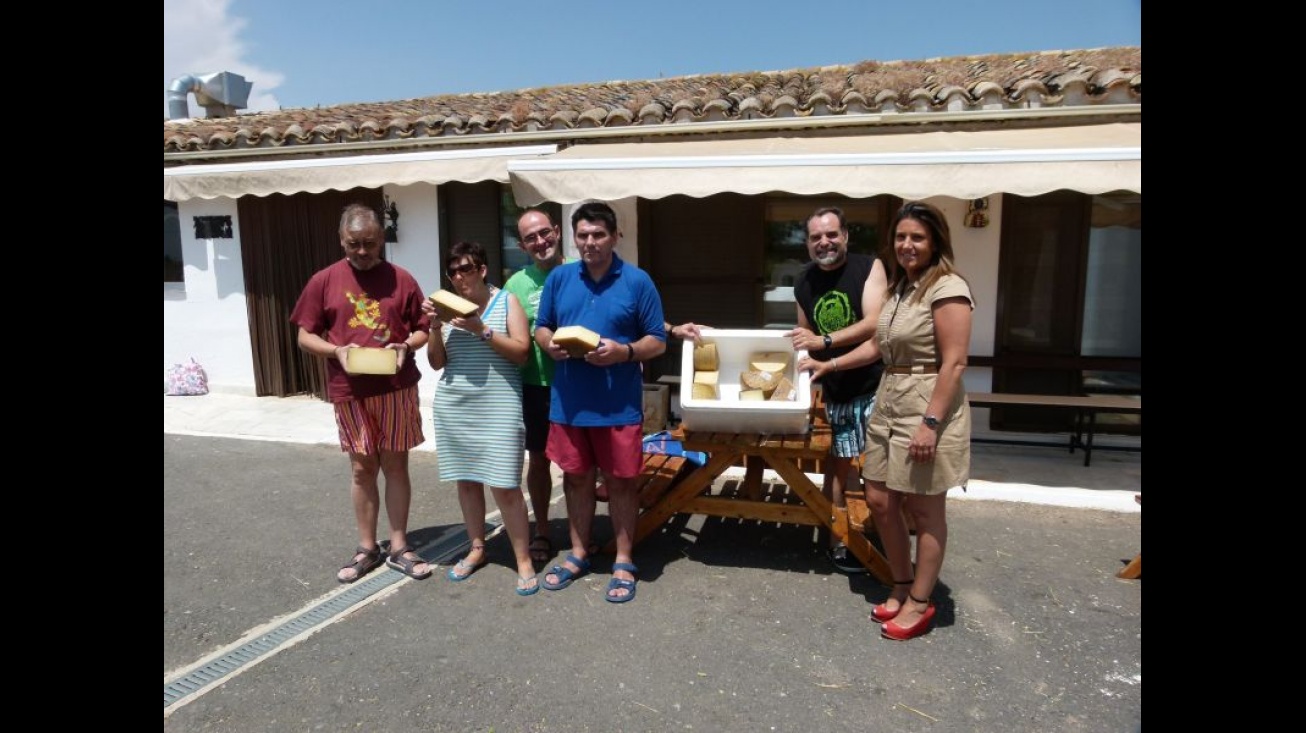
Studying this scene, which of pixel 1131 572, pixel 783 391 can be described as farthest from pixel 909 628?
pixel 1131 572

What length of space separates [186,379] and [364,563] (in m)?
6.13

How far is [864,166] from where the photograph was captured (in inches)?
192

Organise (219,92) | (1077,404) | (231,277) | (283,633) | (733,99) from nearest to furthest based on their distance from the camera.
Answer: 1. (283,633)
2. (1077,404)
3. (733,99)
4. (231,277)
5. (219,92)

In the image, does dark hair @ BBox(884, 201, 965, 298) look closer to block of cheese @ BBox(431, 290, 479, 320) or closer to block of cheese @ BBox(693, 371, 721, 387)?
block of cheese @ BBox(693, 371, 721, 387)

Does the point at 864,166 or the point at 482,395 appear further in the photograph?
the point at 864,166

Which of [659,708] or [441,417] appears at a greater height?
[441,417]

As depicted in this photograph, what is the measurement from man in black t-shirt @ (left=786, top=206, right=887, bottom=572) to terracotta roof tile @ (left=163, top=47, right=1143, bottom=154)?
273 cm

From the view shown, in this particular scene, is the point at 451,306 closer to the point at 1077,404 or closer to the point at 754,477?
the point at 754,477

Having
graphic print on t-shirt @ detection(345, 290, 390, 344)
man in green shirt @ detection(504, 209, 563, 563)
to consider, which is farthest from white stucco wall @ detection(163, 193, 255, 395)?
man in green shirt @ detection(504, 209, 563, 563)

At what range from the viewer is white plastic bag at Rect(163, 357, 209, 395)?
837 centimetres
